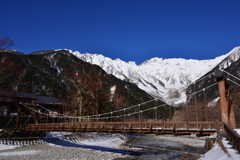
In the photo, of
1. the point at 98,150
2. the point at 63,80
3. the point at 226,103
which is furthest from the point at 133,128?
the point at 63,80

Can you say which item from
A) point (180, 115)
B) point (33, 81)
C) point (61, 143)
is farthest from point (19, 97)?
point (33, 81)

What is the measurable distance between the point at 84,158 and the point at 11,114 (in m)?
16.4

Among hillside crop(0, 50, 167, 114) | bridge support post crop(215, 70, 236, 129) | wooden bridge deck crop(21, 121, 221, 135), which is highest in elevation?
hillside crop(0, 50, 167, 114)

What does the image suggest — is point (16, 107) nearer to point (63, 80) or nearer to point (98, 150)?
point (98, 150)

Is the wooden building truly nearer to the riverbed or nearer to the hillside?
the hillside

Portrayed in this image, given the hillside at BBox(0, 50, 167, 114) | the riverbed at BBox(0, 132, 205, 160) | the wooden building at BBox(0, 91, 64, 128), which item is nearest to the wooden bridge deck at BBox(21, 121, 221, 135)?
the riverbed at BBox(0, 132, 205, 160)

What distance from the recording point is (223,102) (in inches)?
321

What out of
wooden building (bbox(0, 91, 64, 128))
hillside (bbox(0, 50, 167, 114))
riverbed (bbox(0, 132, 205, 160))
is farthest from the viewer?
hillside (bbox(0, 50, 167, 114))

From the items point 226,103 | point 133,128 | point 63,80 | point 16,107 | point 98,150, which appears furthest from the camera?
point 63,80

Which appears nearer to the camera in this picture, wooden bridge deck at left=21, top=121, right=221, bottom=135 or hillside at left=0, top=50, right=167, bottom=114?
wooden bridge deck at left=21, top=121, right=221, bottom=135

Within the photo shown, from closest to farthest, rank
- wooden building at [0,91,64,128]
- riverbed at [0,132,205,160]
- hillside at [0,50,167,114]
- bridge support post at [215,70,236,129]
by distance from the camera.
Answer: bridge support post at [215,70,236,129], riverbed at [0,132,205,160], wooden building at [0,91,64,128], hillside at [0,50,167,114]

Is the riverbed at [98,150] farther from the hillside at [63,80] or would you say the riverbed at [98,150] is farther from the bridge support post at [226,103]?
the hillside at [63,80]

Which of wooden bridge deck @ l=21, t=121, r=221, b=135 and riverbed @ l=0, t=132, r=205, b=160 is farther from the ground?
wooden bridge deck @ l=21, t=121, r=221, b=135

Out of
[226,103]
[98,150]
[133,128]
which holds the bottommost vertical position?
[98,150]
